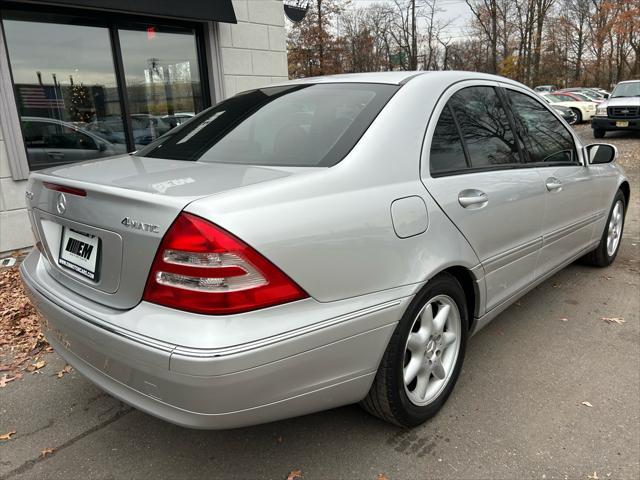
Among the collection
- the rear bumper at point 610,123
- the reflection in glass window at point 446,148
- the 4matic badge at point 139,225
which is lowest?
the rear bumper at point 610,123

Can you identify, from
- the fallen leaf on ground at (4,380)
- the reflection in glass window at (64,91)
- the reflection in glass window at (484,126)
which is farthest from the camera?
the reflection in glass window at (64,91)

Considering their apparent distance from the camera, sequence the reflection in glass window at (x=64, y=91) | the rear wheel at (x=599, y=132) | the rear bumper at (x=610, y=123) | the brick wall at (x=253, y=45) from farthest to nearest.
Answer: the rear wheel at (x=599, y=132) < the rear bumper at (x=610, y=123) < the brick wall at (x=253, y=45) < the reflection in glass window at (x=64, y=91)

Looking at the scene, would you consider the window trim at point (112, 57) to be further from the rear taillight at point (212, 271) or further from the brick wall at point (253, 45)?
the rear taillight at point (212, 271)

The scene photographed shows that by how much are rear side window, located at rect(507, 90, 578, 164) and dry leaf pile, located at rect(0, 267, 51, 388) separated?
11.1 feet

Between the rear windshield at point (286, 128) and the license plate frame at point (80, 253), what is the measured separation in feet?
2.03

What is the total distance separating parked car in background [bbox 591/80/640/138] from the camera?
15570mm

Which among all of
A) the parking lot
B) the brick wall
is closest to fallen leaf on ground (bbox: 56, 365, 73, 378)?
the parking lot

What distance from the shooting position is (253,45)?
7.64 metres

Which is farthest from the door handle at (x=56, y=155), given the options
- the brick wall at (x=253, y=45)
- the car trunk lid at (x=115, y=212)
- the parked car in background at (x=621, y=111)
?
the parked car in background at (x=621, y=111)

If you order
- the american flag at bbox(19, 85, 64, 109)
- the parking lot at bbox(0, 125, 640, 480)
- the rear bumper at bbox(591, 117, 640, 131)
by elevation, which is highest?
the american flag at bbox(19, 85, 64, 109)

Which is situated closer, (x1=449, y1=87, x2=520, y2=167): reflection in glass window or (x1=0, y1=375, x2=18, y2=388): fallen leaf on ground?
(x1=449, y1=87, x2=520, y2=167): reflection in glass window

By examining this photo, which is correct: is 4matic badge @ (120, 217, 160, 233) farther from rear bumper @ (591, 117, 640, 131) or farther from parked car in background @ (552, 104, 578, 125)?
parked car in background @ (552, 104, 578, 125)

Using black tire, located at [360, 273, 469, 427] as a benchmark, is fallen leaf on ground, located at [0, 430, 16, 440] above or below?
below

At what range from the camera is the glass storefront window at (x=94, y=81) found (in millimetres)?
5648
